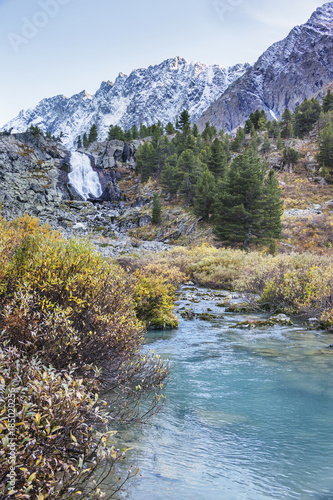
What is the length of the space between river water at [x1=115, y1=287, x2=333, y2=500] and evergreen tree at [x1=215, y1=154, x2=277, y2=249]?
1040 inches

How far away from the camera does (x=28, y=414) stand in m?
2.27

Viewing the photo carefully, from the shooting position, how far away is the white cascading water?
229 ft

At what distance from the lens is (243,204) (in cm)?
3575

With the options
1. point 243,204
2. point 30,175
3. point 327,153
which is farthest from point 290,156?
point 30,175

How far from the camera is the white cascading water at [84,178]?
69.7 meters

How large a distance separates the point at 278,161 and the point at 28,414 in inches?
2724

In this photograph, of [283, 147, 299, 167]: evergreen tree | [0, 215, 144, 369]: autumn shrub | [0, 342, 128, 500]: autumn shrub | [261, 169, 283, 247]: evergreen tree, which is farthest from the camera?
[283, 147, 299, 167]: evergreen tree

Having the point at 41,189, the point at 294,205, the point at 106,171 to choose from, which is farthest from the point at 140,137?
the point at 294,205

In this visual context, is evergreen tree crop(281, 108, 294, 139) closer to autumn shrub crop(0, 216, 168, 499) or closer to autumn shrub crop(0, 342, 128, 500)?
autumn shrub crop(0, 216, 168, 499)

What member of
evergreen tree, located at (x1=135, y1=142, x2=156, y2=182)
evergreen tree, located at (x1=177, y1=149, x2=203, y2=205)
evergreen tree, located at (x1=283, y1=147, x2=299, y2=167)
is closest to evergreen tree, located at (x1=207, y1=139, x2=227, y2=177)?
evergreen tree, located at (x1=177, y1=149, x2=203, y2=205)

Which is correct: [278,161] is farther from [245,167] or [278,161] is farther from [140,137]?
[140,137]

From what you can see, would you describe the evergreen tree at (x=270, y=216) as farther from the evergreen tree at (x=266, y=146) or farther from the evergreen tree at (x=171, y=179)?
the evergreen tree at (x=266, y=146)

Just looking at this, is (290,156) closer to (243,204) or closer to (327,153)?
(327,153)

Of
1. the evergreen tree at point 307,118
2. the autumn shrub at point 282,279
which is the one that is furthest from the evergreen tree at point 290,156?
the autumn shrub at point 282,279
